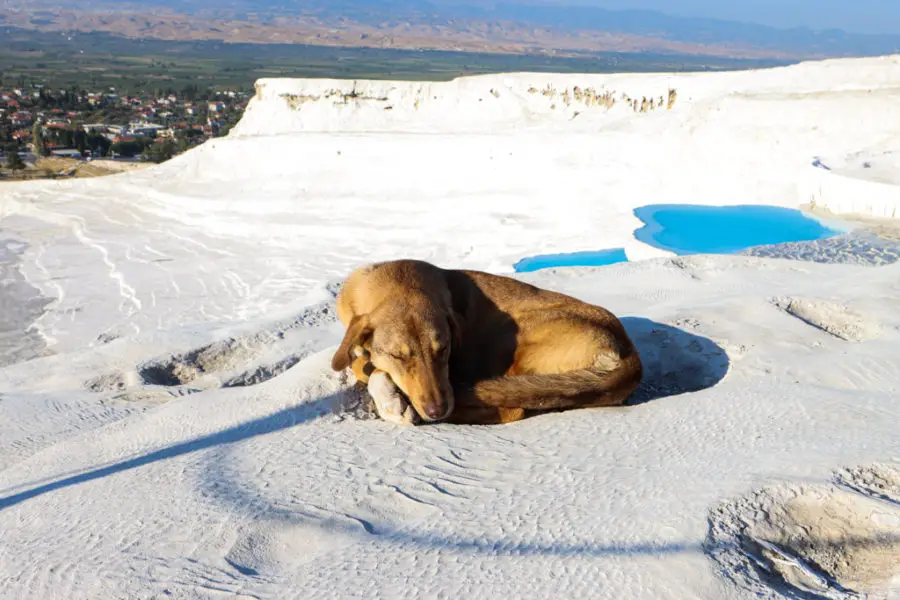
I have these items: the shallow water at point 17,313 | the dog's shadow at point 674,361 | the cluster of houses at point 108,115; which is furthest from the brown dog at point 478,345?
the cluster of houses at point 108,115

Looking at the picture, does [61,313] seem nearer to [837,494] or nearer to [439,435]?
[439,435]

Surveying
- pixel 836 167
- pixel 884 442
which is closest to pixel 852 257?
pixel 884 442

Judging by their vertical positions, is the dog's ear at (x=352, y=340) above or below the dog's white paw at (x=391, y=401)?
above

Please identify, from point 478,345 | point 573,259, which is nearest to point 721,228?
point 573,259

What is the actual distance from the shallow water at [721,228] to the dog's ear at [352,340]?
11.6 meters

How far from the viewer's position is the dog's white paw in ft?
13.8

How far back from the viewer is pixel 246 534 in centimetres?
315

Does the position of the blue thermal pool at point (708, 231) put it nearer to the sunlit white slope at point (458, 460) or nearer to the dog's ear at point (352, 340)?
the sunlit white slope at point (458, 460)

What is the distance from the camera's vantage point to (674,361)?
17.7 feet

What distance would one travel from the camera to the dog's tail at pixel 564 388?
420 centimetres

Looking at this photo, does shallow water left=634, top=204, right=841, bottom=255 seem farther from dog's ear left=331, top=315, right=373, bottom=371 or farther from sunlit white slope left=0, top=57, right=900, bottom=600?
dog's ear left=331, top=315, right=373, bottom=371

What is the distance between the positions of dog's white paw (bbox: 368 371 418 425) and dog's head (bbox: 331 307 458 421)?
40 millimetres

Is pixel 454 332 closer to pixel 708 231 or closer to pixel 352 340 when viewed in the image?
pixel 352 340

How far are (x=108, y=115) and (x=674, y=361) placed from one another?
7484 cm
